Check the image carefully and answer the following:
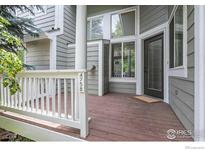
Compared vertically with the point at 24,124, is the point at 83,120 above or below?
above

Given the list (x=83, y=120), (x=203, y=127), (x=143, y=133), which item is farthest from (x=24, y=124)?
(x=203, y=127)

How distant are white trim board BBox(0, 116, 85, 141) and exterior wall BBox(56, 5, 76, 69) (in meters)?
2.74

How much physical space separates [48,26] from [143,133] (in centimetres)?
491

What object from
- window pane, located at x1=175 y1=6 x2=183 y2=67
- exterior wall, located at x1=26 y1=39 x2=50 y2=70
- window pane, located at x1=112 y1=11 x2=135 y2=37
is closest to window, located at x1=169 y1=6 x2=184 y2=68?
window pane, located at x1=175 y1=6 x2=183 y2=67

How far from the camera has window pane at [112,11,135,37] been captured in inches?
203

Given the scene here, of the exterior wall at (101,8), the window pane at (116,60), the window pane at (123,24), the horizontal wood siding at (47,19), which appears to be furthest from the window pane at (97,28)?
the horizontal wood siding at (47,19)

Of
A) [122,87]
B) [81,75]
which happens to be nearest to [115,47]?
[122,87]

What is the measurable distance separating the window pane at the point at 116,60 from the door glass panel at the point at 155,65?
1162mm

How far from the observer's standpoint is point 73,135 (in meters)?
1.83

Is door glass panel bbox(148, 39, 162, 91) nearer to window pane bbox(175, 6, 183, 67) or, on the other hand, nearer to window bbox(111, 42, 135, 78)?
window bbox(111, 42, 135, 78)

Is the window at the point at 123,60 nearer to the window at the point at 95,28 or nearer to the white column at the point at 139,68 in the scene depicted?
the white column at the point at 139,68

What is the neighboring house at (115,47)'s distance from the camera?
404cm

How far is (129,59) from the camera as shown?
512cm
